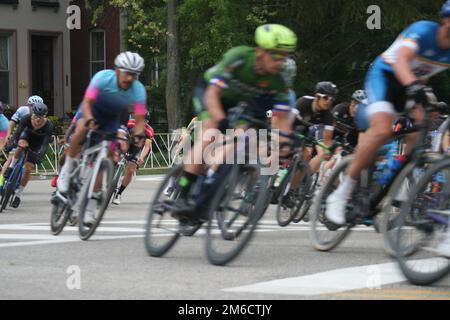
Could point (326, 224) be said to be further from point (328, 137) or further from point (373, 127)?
point (328, 137)

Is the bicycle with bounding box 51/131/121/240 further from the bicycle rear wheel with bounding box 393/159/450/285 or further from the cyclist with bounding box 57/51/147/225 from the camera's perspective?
the bicycle rear wheel with bounding box 393/159/450/285

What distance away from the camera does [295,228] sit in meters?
12.7

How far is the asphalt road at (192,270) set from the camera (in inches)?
279

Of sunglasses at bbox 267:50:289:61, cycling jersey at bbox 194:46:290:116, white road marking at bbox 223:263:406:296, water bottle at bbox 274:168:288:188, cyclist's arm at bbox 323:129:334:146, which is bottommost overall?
water bottle at bbox 274:168:288:188

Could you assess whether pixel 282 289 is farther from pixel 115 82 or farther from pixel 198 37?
pixel 198 37

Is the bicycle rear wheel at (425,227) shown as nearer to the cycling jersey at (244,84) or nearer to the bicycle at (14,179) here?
the cycling jersey at (244,84)

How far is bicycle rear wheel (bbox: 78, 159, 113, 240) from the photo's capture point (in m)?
10.7

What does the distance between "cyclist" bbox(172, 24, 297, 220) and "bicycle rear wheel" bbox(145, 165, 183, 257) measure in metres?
0.24

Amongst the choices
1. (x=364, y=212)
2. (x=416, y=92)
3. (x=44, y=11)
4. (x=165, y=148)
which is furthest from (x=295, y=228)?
(x=44, y=11)

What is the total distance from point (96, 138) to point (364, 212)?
3627mm

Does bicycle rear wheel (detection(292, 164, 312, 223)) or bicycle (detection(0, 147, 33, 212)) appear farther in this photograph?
bicycle (detection(0, 147, 33, 212))

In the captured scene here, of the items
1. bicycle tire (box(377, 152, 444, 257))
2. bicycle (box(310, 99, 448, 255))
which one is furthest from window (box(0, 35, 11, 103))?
bicycle tire (box(377, 152, 444, 257))

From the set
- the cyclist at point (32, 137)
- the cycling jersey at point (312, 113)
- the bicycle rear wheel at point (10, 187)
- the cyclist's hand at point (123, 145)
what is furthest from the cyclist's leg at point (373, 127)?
the cyclist at point (32, 137)

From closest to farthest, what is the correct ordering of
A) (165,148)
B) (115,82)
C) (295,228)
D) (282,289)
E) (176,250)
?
(282,289) → (176,250) → (115,82) → (295,228) → (165,148)
